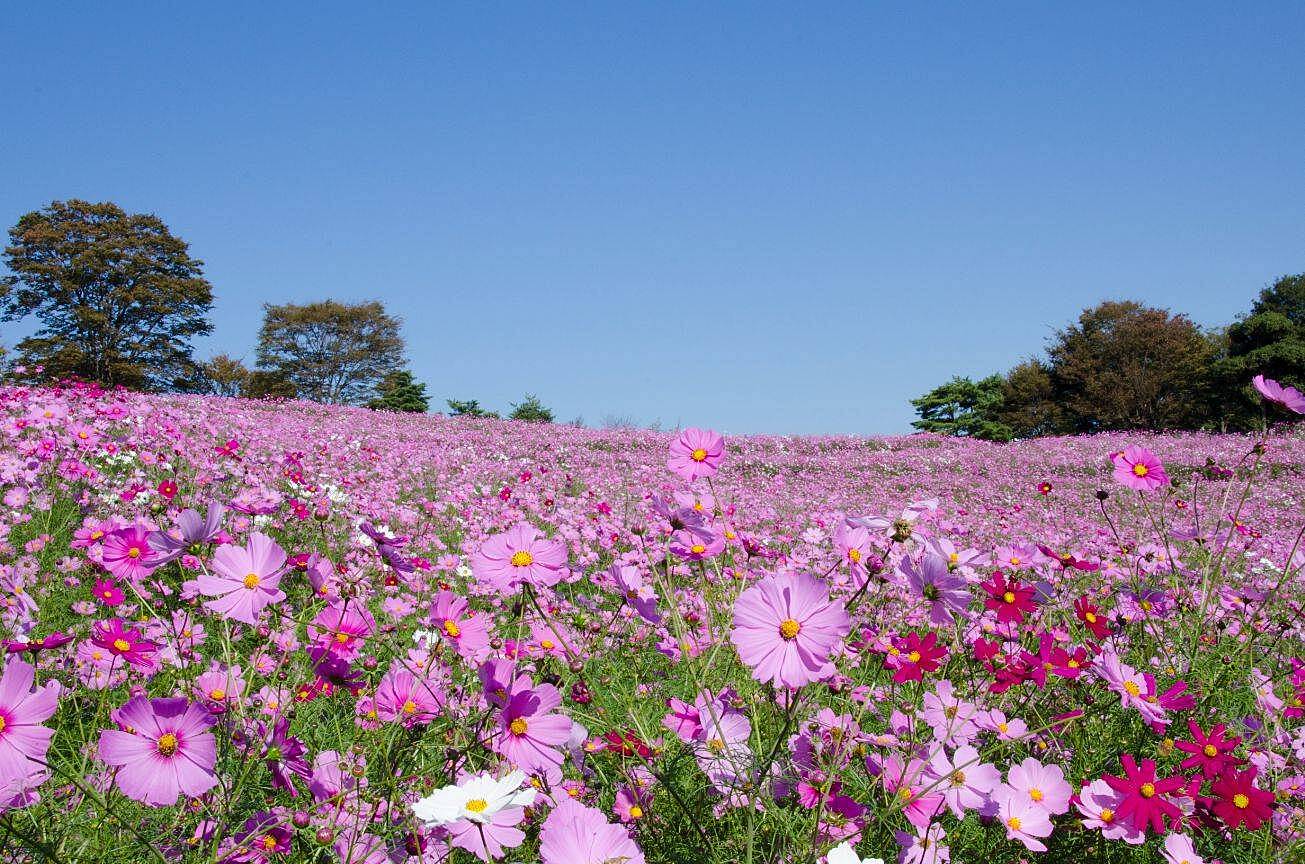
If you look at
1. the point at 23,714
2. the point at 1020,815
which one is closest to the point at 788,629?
the point at 1020,815

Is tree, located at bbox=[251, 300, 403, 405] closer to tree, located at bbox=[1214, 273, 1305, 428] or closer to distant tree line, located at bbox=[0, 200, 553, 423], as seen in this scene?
distant tree line, located at bbox=[0, 200, 553, 423]

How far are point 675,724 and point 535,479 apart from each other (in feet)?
23.2

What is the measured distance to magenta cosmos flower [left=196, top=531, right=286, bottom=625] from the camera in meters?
1.13

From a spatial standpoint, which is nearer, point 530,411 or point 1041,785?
point 1041,785

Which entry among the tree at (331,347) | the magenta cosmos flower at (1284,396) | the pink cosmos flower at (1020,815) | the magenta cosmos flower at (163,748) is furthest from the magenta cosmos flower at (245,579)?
the tree at (331,347)

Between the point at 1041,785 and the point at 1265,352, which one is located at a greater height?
the point at 1265,352

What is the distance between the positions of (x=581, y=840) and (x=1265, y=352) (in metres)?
32.0

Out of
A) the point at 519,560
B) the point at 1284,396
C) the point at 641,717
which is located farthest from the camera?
the point at 1284,396

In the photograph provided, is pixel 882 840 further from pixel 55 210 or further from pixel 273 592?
pixel 55 210

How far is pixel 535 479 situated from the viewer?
845 cm

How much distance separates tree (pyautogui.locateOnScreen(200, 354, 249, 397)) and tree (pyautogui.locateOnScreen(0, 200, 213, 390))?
2.64 meters

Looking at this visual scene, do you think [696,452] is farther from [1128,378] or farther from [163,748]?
[1128,378]

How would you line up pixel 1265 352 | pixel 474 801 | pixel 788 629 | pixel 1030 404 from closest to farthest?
pixel 474 801, pixel 788 629, pixel 1265 352, pixel 1030 404

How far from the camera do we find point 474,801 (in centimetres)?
87
